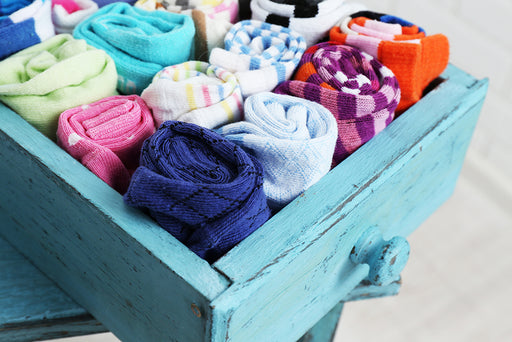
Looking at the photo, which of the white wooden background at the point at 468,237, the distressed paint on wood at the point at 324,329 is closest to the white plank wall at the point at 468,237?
the white wooden background at the point at 468,237

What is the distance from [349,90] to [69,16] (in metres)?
0.28

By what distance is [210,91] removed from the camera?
0.51 metres

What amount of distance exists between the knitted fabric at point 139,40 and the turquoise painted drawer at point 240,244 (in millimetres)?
107

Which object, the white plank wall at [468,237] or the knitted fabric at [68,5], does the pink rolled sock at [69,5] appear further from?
the white plank wall at [468,237]

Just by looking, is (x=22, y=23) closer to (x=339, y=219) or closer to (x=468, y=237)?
(x=339, y=219)

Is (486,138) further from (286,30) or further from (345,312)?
(286,30)

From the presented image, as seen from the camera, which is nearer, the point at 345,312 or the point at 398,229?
the point at 398,229

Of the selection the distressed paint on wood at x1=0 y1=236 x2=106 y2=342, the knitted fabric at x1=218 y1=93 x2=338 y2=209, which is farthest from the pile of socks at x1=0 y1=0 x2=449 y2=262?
the distressed paint on wood at x1=0 y1=236 x2=106 y2=342

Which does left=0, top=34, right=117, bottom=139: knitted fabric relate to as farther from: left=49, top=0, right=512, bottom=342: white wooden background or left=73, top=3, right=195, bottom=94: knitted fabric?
left=49, top=0, right=512, bottom=342: white wooden background

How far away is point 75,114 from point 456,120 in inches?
13.1

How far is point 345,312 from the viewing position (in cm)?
93

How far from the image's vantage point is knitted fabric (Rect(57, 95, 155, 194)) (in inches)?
19.2

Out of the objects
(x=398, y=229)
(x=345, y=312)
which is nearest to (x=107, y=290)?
(x=398, y=229)

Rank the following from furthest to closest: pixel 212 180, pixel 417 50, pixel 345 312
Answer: pixel 345 312 → pixel 417 50 → pixel 212 180
